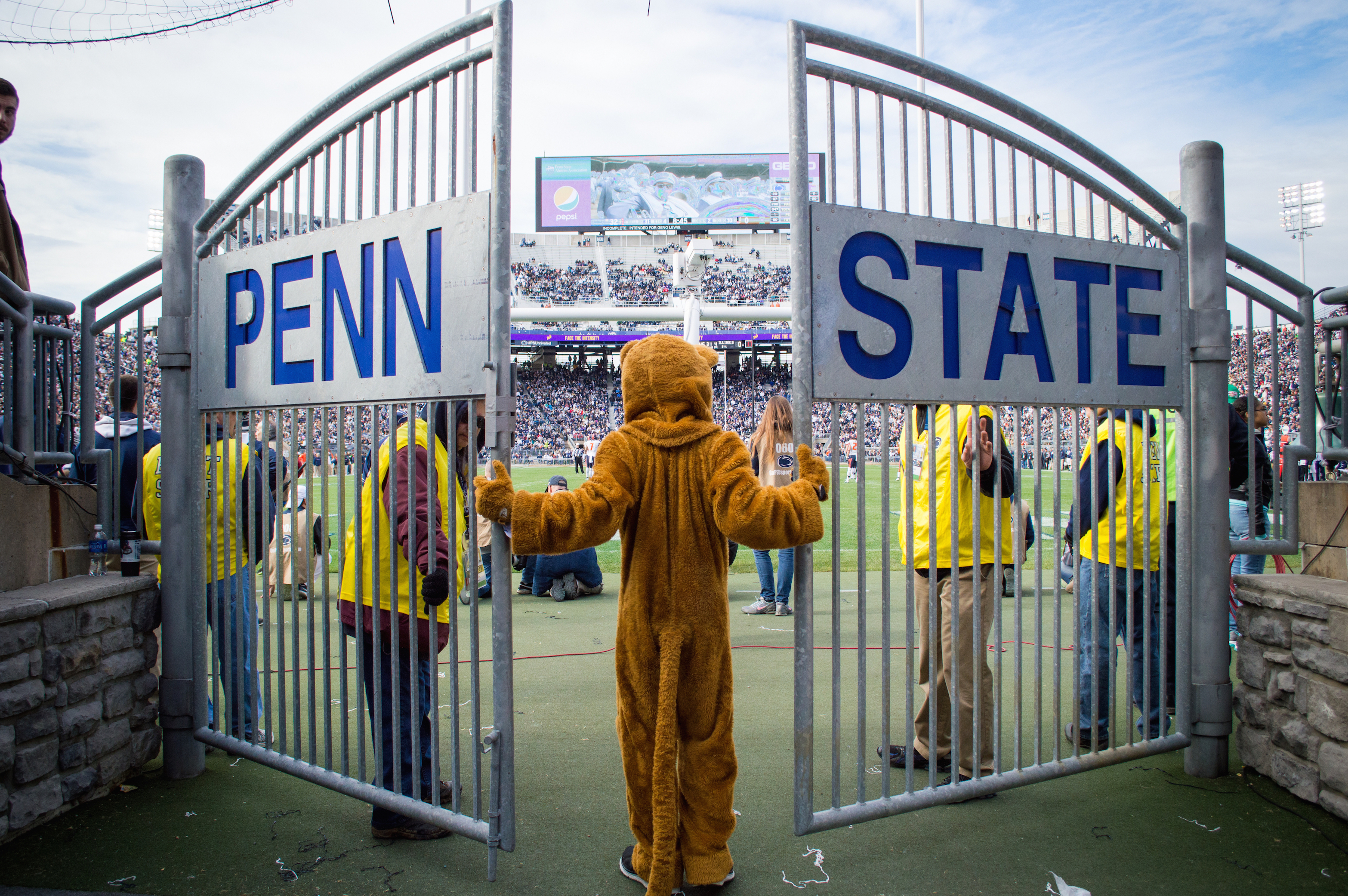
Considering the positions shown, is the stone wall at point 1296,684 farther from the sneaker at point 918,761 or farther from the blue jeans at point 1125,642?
the sneaker at point 918,761

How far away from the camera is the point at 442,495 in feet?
10.4

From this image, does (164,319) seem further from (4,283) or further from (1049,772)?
(1049,772)

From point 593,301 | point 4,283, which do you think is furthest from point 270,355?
point 593,301

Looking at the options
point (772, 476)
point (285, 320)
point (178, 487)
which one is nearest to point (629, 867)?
point (285, 320)

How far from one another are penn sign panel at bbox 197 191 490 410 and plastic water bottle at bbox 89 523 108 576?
0.83 m

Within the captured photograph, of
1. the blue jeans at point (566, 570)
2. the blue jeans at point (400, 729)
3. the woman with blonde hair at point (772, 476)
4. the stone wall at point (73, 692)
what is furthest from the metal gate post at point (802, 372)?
the blue jeans at point (566, 570)

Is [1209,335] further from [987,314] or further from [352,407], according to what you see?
[352,407]

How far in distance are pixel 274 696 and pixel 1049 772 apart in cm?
419

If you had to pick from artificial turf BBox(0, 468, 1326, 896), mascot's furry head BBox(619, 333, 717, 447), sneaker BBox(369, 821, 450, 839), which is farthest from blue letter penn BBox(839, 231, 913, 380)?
sneaker BBox(369, 821, 450, 839)

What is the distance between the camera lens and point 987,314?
119 inches

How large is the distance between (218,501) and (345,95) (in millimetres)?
1794

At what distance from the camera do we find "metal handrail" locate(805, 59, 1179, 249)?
2.84 meters

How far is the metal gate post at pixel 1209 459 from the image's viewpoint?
3490 mm

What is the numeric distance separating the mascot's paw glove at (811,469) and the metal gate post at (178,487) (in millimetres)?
2672
